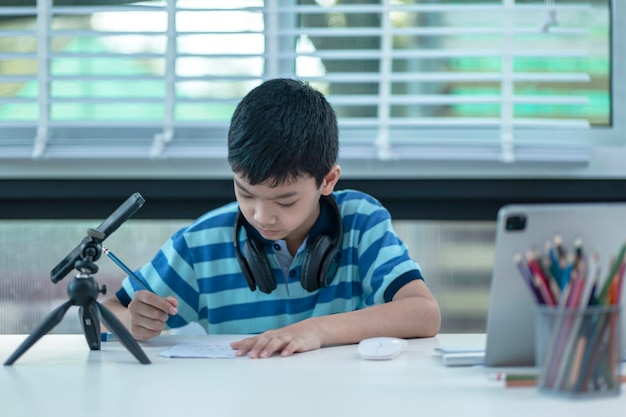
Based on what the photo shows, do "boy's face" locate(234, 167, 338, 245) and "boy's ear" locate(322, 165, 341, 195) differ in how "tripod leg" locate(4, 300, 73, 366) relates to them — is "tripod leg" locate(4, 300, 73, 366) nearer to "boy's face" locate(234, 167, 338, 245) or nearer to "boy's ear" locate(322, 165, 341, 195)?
"boy's face" locate(234, 167, 338, 245)

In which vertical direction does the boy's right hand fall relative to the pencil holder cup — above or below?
below

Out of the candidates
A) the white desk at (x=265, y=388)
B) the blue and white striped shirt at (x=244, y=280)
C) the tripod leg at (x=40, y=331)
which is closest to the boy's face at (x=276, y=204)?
the blue and white striped shirt at (x=244, y=280)

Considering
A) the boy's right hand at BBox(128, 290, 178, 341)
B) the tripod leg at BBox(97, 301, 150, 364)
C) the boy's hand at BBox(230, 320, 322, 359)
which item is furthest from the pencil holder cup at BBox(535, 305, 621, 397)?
the boy's right hand at BBox(128, 290, 178, 341)

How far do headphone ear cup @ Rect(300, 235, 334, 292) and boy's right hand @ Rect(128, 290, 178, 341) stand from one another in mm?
286

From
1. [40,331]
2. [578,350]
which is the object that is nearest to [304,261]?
[40,331]

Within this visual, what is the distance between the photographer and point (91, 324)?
1.40m

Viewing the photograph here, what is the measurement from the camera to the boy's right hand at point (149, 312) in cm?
148

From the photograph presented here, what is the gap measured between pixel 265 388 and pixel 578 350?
0.39m

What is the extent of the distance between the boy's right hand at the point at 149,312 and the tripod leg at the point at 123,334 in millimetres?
164

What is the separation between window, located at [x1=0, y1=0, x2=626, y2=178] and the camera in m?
2.40

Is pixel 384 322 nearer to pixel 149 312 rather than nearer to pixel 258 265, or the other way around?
pixel 258 265

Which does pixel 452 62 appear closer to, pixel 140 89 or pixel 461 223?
pixel 461 223

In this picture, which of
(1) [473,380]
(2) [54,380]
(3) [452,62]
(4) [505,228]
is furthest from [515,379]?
(3) [452,62]

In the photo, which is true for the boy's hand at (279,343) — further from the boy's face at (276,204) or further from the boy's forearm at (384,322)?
the boy's face at (276,204)
